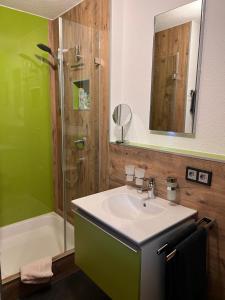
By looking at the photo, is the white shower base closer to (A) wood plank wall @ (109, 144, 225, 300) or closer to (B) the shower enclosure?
(B) the shower enclosure

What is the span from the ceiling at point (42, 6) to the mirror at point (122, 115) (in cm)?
109

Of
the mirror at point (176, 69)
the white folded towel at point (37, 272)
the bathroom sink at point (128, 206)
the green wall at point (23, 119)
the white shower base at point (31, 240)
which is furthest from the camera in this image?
the green wall at point (23, 119)

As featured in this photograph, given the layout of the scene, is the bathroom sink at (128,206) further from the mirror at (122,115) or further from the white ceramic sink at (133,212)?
the mirror at (122,115)

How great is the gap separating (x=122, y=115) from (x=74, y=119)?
1.82ft

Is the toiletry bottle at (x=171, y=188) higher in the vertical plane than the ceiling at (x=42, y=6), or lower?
lower

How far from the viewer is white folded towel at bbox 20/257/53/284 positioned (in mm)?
1595

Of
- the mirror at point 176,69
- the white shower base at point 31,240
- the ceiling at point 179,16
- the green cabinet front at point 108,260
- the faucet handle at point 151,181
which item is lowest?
the white shower base at point 31,240

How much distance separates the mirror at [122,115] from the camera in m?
1.79

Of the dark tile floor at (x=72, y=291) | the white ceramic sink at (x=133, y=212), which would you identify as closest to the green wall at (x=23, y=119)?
the dark tile floor at (x=72, y=291)

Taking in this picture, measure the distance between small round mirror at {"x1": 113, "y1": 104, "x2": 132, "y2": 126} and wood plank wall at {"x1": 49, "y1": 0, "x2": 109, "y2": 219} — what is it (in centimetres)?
10

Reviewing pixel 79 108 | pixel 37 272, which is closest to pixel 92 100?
pixel 79 108

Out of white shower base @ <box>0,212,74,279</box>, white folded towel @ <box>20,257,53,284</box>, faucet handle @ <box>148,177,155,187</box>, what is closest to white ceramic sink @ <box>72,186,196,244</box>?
faucet handle @ <box>148,177,155,187</box>

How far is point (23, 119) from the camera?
88.8 inches

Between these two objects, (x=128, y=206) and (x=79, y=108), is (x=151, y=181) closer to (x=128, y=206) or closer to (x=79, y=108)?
(x=128, y=206)
